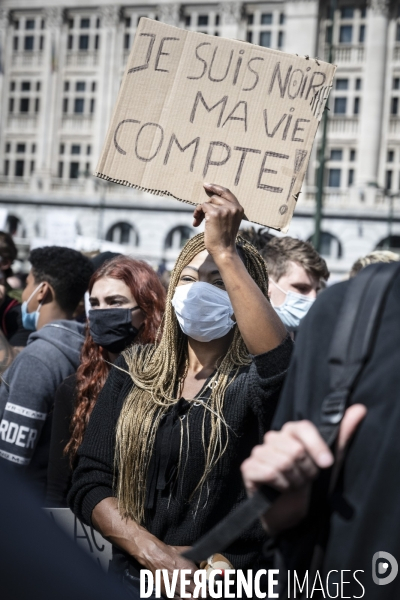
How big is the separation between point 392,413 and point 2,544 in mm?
746

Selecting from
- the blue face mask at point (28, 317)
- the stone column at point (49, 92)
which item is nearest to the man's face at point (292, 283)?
the blue face mask at point (28, 317)

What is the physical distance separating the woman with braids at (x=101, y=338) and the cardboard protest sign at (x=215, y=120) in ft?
2.64

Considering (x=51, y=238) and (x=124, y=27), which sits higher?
(x=124, y=27)

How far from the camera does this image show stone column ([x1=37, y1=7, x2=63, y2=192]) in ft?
142

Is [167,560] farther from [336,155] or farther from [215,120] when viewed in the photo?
[336,155]

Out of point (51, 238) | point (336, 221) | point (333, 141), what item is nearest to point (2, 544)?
point (51, 238)

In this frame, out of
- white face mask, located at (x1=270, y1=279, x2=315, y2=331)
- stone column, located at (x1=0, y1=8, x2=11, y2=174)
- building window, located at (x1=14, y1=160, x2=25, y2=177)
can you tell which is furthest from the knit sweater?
stone column, located at (x1=0, y1=8, x2=11, y2=174)

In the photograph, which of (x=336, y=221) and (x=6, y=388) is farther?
(x=336, y=221)

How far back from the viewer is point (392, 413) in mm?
1378

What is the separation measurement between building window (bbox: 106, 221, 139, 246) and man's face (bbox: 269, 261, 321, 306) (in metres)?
36.2

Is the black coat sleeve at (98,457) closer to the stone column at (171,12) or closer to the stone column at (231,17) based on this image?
the stone column at (231,17)

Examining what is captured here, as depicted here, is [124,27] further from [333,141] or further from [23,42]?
[333,141]

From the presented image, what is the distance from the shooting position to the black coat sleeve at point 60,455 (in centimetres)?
327

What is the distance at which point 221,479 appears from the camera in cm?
243
